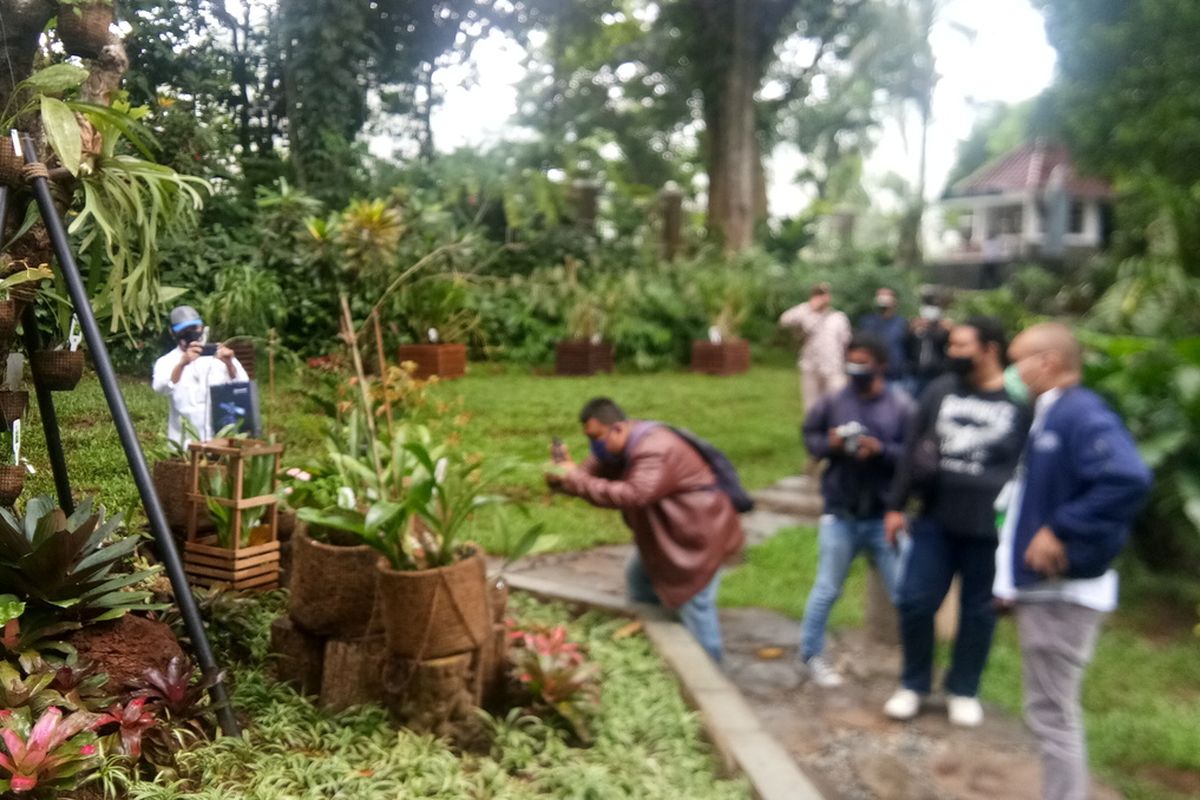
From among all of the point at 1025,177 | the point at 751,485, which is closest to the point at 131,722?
the point at 751,485

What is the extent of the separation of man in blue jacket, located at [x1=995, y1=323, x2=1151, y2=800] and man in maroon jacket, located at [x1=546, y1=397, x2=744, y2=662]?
1.25 m

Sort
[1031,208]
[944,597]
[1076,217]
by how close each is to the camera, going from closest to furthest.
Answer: [944,597]
[1076,217]
[1031,208]

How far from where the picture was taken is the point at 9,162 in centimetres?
212

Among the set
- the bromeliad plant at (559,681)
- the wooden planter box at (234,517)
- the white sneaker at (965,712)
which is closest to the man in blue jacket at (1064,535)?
the white sneaker at (965,712)

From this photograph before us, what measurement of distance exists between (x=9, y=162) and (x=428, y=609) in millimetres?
1511

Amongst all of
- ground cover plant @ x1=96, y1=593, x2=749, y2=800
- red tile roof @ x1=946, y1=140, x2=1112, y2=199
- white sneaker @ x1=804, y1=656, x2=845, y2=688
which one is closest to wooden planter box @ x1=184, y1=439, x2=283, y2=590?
ground cover plant @ x1=96, y1=593, x2=749, y2=800

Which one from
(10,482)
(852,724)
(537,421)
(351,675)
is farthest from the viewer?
(537,421)

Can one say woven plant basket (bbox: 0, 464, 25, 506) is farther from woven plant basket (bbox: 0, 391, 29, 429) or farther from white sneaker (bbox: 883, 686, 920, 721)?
white sneaker (bbox: 883, 686, 920, 721)

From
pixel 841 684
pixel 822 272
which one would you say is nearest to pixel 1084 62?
pixel 822 272

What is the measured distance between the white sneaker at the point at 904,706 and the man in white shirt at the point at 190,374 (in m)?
2.88

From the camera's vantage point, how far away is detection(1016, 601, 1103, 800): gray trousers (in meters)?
2.96

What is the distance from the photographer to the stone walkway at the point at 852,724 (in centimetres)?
350

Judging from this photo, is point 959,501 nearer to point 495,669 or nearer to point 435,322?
point 495,669

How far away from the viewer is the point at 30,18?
2.14m
